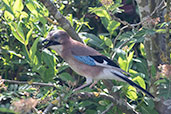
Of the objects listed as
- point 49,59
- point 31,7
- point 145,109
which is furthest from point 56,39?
point 145,109

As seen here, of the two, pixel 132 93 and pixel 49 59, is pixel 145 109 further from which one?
pixel 49 59

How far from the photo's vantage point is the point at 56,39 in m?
2.79

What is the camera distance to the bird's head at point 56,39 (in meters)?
2.70

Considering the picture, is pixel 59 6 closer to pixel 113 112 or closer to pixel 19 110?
pixel 113 112

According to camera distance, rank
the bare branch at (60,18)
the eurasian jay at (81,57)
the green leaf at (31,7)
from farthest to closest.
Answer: the green leaf at (31,7) → the eurasian jay at (81,57) → the bare branch at (60,18)

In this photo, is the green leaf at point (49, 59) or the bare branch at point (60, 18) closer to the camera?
the bare branch at point (60, 18)

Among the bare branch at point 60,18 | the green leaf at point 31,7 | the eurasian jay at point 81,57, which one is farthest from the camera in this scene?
the green leaf at point 31,7

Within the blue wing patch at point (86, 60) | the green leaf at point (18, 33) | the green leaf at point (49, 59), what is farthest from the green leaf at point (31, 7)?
the blue wing patch at point (86, 60)

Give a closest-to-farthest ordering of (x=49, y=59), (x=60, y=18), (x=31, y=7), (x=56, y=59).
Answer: (x=60, y=18)
(x=49, y=59)
(x=31, y=7)
(x=56, y=59)

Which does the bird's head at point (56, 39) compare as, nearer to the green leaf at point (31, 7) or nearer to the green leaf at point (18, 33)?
the green leaf at point (18, 33)

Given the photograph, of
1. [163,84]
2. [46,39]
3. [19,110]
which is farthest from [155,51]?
[19,110]

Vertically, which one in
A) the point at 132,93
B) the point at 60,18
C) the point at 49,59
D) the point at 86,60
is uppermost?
the point at 60,18

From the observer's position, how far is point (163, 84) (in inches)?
107

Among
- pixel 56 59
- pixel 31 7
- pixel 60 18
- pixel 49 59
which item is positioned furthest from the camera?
pixel 56 59
